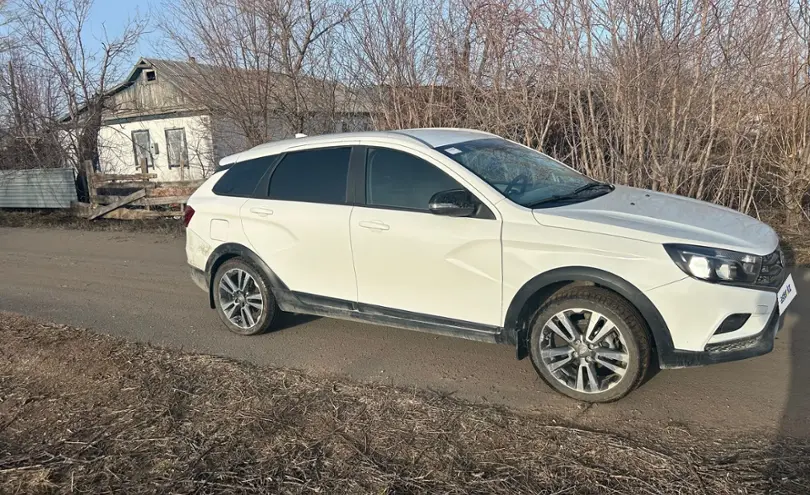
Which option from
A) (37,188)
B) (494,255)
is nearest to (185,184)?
(37,188)

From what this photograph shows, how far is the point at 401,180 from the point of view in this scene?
4508 mm

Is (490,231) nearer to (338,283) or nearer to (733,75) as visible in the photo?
(338,283)

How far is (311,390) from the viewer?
414 centimetres

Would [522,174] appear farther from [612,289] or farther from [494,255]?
[612,289]

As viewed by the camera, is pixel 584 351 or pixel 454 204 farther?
pixel 454 204

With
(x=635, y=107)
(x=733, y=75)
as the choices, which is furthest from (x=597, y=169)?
(x=733, y=75)

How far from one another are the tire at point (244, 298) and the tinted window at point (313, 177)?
0.75m

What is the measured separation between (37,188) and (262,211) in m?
14.2

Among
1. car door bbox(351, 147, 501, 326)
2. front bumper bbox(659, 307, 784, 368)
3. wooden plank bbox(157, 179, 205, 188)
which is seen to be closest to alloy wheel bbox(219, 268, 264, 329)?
car door bbox(351, 147, 501, 326)

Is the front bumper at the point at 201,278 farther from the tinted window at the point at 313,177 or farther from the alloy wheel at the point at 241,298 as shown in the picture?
the tinted window at the point at 313,177

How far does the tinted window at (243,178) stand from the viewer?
5348 mm

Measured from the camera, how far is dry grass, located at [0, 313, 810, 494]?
118 inches

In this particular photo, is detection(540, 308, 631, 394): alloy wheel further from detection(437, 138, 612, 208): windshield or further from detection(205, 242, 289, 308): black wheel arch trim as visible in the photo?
detection(205, 242, 289, 308): black wheel arch trim

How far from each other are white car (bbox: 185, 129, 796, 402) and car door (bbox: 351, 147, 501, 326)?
0.4 inches
